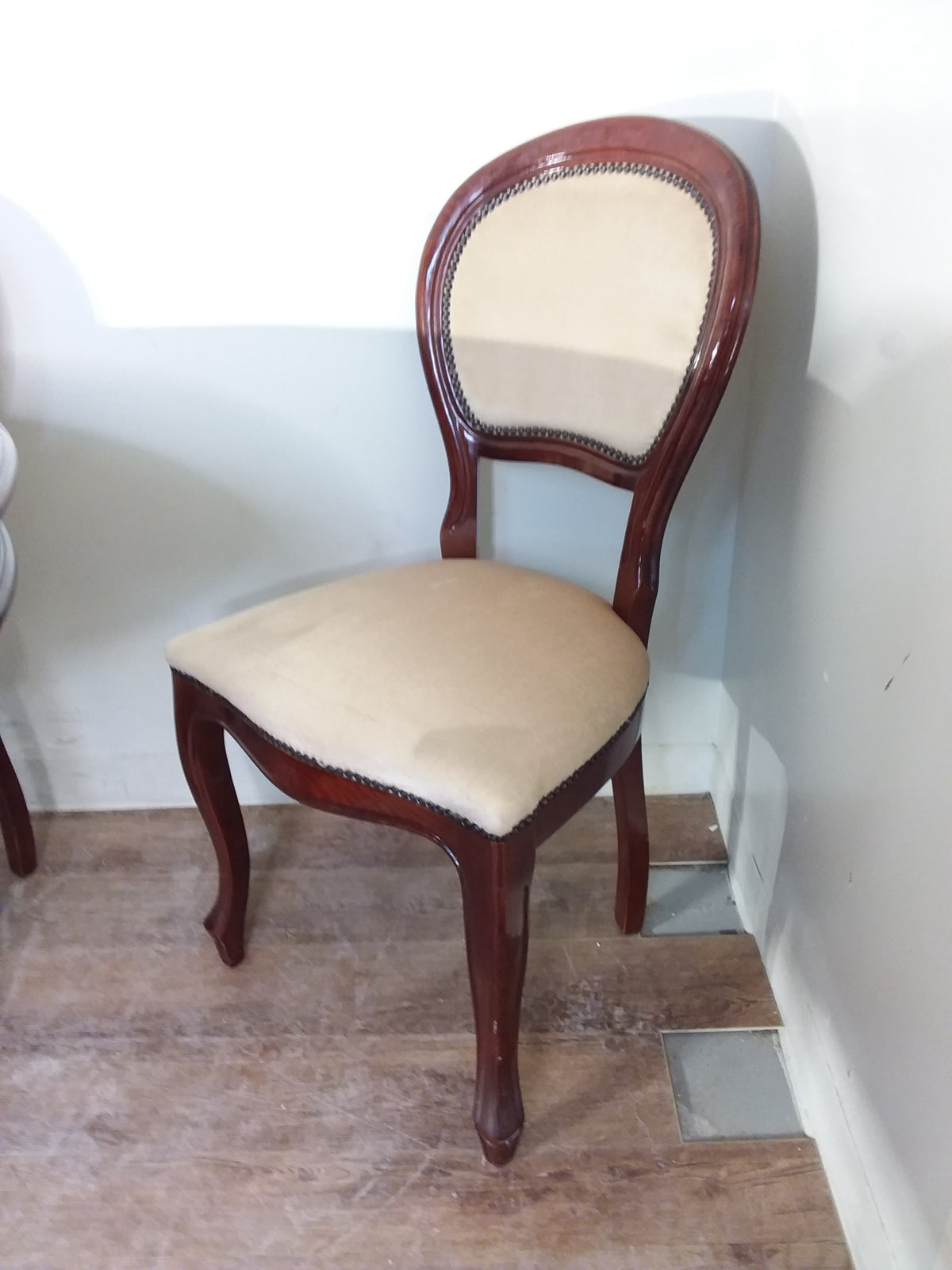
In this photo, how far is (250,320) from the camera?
1.15 metres

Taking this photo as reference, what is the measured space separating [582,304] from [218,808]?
0.72m

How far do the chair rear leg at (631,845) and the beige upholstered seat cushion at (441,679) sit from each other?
226 mm

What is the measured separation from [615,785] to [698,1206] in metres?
0.45

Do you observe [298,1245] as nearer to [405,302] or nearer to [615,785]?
[615,785]

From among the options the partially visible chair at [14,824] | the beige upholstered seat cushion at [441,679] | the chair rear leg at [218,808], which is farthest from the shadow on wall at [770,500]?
the partially visible chair at [14,824]

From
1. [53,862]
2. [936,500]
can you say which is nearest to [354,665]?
[936,500]

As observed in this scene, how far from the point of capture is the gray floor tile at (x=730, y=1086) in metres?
1.00

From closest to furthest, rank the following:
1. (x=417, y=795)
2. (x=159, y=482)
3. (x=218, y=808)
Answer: (x=417, y=795), (x=218, y=808), (x=159, y=482)

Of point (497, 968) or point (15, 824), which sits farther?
point (15, 824)

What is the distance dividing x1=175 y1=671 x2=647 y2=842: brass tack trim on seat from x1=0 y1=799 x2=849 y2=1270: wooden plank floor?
1.46ft

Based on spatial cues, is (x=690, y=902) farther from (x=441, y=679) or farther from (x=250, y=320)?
(x=250, y=320)

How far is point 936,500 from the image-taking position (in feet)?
2.32

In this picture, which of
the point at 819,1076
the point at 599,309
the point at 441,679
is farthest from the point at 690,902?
the point at 599,309

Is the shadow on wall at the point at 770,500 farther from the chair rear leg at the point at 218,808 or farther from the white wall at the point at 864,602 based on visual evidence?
the chair rear leg at the point at 218,808
